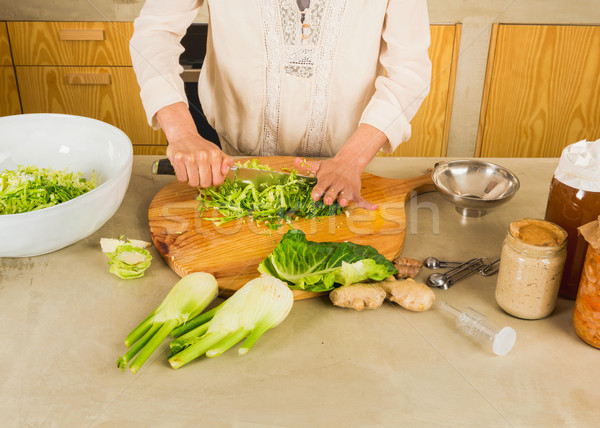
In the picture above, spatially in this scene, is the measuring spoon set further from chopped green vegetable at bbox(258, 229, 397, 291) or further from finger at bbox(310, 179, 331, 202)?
finger at bbox(310, 179, 331, 202)

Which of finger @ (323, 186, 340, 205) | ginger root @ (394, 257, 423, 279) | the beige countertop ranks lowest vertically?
the beige countertop

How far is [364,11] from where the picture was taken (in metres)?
1.53

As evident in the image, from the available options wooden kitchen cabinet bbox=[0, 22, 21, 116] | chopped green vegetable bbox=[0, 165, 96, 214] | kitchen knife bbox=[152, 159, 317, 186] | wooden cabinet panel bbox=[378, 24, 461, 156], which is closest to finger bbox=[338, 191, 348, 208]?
kitchen knife bbox=[152, 159, 317, 186]

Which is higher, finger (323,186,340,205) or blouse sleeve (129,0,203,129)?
blouse sleeve (129,0,203,129)

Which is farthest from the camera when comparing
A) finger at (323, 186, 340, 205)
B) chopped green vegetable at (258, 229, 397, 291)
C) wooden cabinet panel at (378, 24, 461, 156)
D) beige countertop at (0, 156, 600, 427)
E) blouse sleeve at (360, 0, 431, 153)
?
wooden cabinet panel at (378, 24, 461, 156)

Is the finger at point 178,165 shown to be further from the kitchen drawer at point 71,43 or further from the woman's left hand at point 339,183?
the kitchen drawer at point 71,43

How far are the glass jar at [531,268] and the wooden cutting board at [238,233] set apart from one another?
0.28 metres

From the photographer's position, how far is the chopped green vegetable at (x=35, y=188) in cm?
113

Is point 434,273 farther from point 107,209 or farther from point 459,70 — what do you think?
point 459,70

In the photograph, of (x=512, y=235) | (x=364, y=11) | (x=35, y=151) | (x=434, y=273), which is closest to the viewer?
A: (x=512, y=235)

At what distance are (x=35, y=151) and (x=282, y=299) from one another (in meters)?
0.83

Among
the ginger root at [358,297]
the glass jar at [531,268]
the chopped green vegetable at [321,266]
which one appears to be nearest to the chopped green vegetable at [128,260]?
the chopped green vegetable at [321,266]

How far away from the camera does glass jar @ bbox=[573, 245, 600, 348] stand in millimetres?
860

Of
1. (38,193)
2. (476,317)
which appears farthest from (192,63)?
(476,317)
